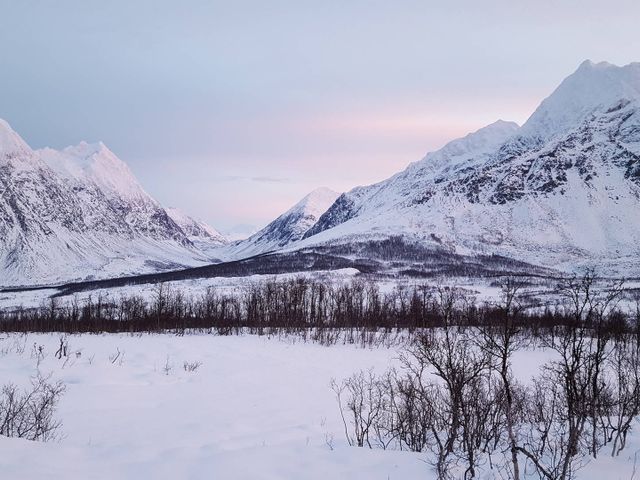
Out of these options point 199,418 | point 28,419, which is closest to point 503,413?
point 199,418


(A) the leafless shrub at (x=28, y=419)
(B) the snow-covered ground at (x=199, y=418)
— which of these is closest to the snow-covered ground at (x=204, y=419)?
(B) the snow-covered ground at (x=199, y=418)

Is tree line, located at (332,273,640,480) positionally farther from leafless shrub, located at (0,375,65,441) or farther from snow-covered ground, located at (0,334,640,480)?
leafless shrub, located at (0,375,65,441)

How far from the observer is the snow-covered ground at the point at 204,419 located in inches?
388

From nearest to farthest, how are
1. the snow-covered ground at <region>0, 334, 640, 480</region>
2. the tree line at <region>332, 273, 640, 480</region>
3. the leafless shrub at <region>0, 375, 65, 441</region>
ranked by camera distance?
the tree line at <region>332, 273, 640, 480</region>, the snow-covered ground at <region>0, 334, 640, 480</region>, the leafless shrub at <region>0, 375, 65, 441</region>

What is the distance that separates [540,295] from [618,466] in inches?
4774

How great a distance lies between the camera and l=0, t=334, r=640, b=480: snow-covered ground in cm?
985

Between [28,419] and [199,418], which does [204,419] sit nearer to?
[199,418]

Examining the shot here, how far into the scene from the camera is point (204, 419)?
1966 cm

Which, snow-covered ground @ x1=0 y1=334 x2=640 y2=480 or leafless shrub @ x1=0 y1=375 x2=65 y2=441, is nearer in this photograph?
snow-covered ground @ x1=0 y1=334 x2=640 y2=480

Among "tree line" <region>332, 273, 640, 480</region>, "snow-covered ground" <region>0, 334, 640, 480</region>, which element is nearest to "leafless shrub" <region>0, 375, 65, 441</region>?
"snow-covered ground" <region>0, 334, 640, 480</region>

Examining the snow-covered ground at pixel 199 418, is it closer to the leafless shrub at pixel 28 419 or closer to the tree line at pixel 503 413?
the leafless shrub at pixel 28 419

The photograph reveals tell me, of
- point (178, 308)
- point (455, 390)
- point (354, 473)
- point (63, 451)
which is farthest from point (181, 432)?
point (178, 308)

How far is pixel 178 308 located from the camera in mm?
86750

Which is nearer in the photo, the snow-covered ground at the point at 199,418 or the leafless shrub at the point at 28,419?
the snow-covered ground at the point at 199,418
